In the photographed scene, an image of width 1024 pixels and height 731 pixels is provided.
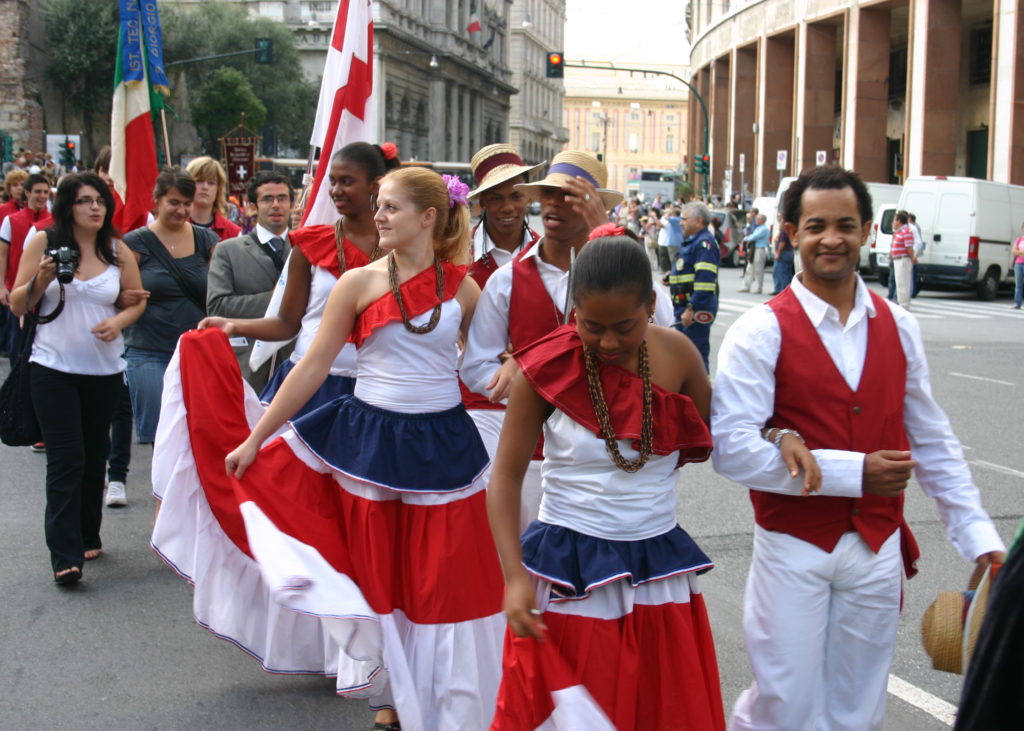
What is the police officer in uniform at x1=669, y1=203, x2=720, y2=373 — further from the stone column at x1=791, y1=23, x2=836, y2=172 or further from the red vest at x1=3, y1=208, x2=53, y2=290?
the stone column at x1=791, y1=23, x2=836, y2=172

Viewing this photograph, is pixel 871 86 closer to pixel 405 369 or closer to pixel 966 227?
pixel 966 227

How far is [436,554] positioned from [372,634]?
1.10 ft

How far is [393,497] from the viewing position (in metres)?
4.13

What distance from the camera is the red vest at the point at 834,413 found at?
314 centimetres

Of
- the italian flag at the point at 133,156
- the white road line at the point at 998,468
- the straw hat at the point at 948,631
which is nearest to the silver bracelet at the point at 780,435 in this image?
the straw hat at the point at 948,631

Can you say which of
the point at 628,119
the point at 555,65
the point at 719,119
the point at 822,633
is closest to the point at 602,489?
the point at 822,633

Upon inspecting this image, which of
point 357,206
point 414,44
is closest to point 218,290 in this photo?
point 357,206

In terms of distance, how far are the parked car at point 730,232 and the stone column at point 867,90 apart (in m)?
6.09

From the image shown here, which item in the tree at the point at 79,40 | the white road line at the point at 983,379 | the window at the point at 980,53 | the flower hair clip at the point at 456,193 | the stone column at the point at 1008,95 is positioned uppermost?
the tree at the point at 79,40

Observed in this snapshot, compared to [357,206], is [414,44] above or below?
above

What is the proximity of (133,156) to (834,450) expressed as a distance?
244 inches

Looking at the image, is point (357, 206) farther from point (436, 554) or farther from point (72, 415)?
point (72, 415)

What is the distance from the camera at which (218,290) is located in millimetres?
6457

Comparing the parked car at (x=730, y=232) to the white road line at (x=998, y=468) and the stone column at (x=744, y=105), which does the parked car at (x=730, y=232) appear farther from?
the white road line at (x=998, y=468)
